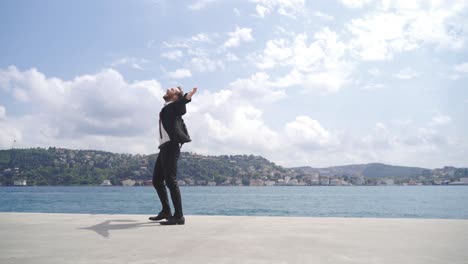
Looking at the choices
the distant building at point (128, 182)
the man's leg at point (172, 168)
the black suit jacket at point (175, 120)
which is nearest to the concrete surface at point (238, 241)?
the man's leg at point (172, 168)

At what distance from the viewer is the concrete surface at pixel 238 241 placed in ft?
9.99

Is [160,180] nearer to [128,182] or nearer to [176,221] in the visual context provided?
[176,221]

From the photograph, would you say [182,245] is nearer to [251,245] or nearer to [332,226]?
[251,245]

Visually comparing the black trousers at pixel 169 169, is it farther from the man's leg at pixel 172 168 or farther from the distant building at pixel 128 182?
the distant building at pixel 128 182

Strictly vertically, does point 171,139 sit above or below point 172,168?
above

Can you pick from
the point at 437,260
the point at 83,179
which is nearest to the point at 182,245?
the point at 437,260

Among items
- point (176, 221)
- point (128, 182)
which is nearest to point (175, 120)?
point (176, 221)

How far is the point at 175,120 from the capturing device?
19.0 feet

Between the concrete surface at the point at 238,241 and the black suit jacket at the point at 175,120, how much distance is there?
1255 mm

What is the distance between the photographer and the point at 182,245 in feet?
11.8

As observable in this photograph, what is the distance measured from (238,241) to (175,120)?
2.49m

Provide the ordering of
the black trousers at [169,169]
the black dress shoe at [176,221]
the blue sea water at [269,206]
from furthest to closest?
1. the blue sea water at [269,206]
2. the black trousers at [169,169]
3. the black dress shoe at [176,221]

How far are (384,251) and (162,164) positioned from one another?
11.5ft

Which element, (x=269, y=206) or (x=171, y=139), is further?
(x=269, y=206)
